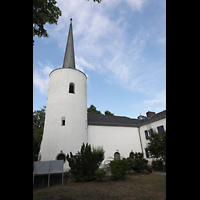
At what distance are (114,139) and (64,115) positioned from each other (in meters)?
9.22

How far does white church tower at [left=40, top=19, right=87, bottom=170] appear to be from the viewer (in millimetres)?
14172

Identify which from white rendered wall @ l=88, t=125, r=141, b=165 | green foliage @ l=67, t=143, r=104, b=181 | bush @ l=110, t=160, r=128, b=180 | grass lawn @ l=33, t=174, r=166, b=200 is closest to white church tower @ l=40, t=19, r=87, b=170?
white rendered wall @ l=88, t=125, r=141, b=165

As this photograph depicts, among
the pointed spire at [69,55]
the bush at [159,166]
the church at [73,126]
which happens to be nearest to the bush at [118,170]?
the church at [73,126]

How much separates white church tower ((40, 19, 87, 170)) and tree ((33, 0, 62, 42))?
1061 cm

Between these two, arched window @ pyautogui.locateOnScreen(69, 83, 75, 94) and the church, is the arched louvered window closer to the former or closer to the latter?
the church

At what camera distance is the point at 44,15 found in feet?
17.3

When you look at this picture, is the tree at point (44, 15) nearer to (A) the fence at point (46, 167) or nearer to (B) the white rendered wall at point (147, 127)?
(A) the fence at point (46, 167)

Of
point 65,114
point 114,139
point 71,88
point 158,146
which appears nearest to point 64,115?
point 65,114

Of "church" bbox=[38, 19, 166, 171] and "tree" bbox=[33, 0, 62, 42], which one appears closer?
"tree" bbox=[33, 0, 62, 42]
